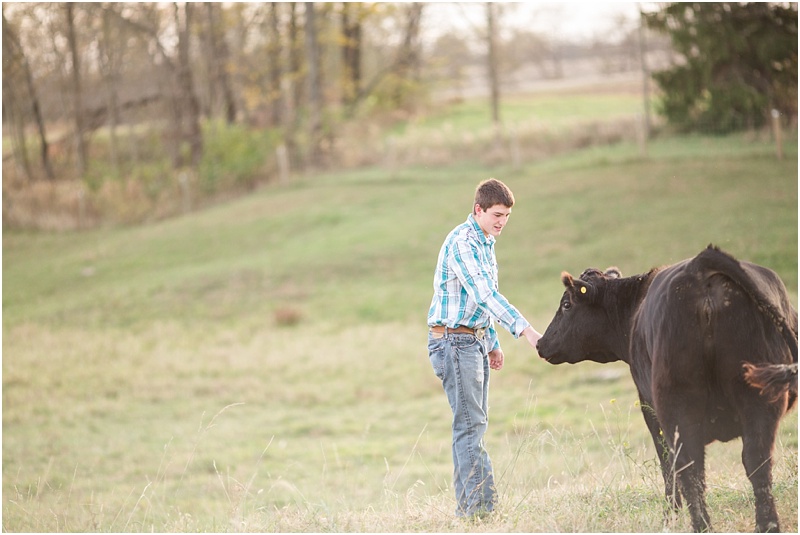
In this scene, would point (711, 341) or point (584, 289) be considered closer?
point (711, 341)

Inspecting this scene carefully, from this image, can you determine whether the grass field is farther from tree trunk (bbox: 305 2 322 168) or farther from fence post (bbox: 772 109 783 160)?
tree trunk (bbox: 305 2 322 168)

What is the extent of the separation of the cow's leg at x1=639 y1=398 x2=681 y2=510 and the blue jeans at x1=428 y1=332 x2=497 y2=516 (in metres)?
0.86

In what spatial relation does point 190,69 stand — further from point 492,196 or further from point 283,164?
point 492,196

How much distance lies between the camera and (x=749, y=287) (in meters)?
4.09

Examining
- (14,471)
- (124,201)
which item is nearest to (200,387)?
(14,471)

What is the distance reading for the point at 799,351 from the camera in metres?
4.10

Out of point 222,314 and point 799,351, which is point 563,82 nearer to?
point 222,314

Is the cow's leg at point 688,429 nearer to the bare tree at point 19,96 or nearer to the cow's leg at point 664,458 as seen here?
the cow's leg at point 664,458

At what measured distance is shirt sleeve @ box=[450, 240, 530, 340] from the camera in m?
4.68

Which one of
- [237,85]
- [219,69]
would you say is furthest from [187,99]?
[237,85]

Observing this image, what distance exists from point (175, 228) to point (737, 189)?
15.1 meters

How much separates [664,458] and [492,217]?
1.49 m

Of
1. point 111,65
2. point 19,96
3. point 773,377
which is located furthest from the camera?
point 111,65

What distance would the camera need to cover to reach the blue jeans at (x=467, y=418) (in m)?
4.88
